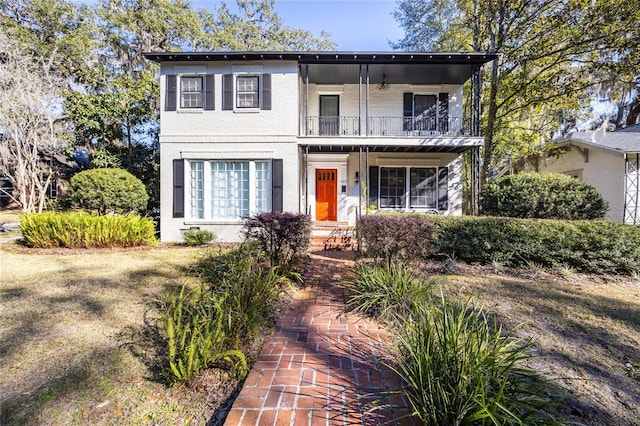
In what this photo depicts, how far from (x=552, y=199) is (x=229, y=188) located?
1012 centimetres

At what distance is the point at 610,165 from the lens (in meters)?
11.1

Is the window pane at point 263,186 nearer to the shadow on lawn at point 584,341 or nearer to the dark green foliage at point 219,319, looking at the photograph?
the dark green foliage at point 219,319

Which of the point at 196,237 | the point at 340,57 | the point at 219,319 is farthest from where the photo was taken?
the point at 340,57

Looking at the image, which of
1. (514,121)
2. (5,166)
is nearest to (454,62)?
(514,121)

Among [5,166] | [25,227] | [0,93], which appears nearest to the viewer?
[25,227]

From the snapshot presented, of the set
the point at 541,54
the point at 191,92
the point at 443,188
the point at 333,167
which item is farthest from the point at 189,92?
the point at 541,54

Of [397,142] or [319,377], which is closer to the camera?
[319,377]

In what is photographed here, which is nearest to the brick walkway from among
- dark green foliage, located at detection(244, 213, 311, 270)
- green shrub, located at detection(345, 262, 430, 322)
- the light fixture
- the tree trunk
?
green shrub, located at detection(345, 262, 430, 322)

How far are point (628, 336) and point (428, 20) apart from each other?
18.9 meters

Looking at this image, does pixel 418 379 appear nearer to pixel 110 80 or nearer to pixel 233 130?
pixel 233 130

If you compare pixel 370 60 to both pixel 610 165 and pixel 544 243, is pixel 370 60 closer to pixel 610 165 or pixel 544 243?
pixel 544 243

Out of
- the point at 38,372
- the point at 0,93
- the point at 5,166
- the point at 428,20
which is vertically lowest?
the point at 38,372

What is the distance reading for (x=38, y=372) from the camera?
8.58ft

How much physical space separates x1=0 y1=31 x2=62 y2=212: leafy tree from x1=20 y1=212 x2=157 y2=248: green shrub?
12.0ft
